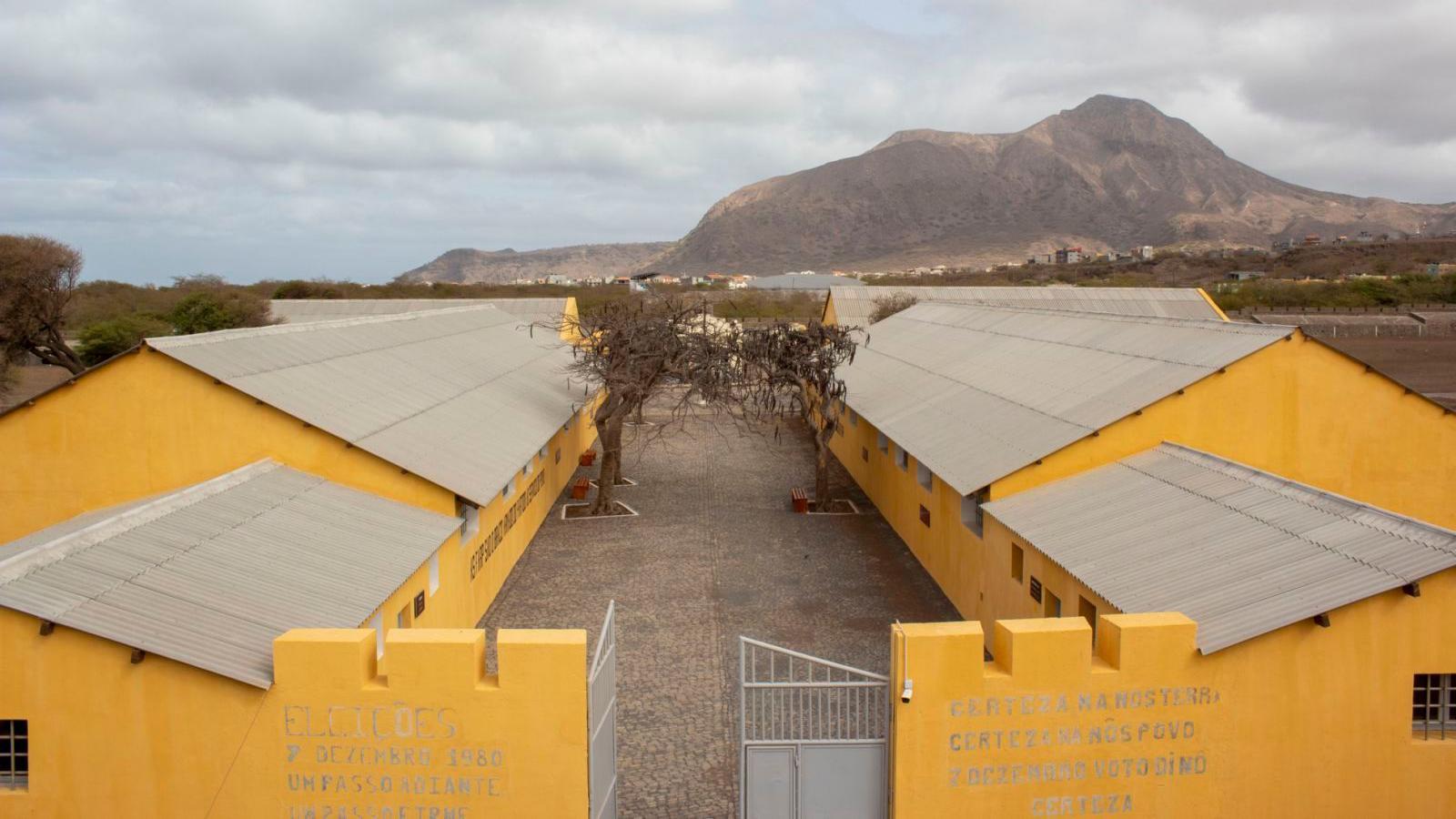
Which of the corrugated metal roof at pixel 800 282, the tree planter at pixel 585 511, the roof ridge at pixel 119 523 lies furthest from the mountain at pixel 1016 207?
the roof ridge at pixel 119 523

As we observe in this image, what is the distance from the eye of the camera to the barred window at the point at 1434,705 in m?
8.18

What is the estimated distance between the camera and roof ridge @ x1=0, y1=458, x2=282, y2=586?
328 inches

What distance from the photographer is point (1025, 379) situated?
1922 centimetres

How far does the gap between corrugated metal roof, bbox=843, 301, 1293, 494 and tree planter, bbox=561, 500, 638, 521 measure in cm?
583

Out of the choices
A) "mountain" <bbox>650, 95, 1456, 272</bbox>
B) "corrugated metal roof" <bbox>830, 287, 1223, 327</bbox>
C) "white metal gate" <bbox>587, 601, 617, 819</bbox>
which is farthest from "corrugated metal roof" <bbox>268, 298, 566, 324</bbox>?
"mountain" <bbox>650, 95, 1456, 272</bbox>

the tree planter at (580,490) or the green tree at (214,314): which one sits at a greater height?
the green tree at (214,314)

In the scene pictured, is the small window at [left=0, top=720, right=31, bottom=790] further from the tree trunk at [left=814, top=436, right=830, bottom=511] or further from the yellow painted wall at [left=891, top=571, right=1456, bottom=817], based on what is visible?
the tree trunk at [left=814, top=436, right=830, bottom=511]

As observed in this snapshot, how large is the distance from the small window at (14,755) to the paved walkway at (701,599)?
196 inches

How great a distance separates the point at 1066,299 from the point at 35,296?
4514 cm

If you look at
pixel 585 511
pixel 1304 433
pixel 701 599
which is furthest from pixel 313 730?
pixel 585 511

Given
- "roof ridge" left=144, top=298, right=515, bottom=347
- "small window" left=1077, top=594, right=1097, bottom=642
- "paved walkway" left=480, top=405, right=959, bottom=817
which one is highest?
"roof ridge" left=144, top=298, right=515, bottom=347

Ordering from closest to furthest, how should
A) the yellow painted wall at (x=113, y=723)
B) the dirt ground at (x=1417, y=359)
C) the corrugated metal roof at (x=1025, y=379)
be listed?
the yellow painted wall at (x=113, y=723) < the corrugated metal roof at (x=1025, y=379) < the dirt ground at (x=1417, y=359)

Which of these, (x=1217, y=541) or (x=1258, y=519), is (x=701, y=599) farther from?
(x=1258, y=519)

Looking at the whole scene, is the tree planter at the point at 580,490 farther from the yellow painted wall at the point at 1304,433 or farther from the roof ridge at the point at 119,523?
the yellow painted wall at the point at 1304,433
